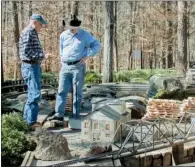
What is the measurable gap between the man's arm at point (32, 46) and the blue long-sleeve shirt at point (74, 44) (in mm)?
226

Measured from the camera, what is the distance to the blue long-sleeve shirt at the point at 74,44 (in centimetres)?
529

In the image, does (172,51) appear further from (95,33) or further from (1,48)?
(1,48)

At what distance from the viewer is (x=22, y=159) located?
474 centimetres

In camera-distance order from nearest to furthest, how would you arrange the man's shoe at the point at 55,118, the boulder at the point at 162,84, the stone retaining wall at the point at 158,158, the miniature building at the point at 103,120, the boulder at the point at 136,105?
the stone retaining wall at the point at 158,158
the miniature building at the point at 103,120
the man's shoe at the point at 55,118
the boulder at the point at 136,105
the boulder at the point at 162,84

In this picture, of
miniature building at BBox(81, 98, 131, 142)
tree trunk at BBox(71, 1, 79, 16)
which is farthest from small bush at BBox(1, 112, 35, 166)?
tree trunk at BBox(71, 1, 79, 16)

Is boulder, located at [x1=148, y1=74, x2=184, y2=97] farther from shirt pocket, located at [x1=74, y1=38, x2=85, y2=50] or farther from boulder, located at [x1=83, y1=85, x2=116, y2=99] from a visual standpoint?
shirt pocket, located at [x1=74, y1=38, x2=85, y2=50]

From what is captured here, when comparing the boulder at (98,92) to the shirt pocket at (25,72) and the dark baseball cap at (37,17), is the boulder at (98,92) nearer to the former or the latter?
the shirt pocket at (25,72)

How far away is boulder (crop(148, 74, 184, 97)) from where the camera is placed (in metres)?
5.76

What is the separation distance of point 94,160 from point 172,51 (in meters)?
1.88

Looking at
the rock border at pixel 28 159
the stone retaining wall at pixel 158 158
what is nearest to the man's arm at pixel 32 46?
the rock border at pixel 28 159

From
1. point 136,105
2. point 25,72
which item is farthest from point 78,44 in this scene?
point 136,105

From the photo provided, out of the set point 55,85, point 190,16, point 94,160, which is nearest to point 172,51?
point 190,16

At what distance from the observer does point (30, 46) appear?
5293 millimetres

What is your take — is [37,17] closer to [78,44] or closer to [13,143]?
[78,44]
